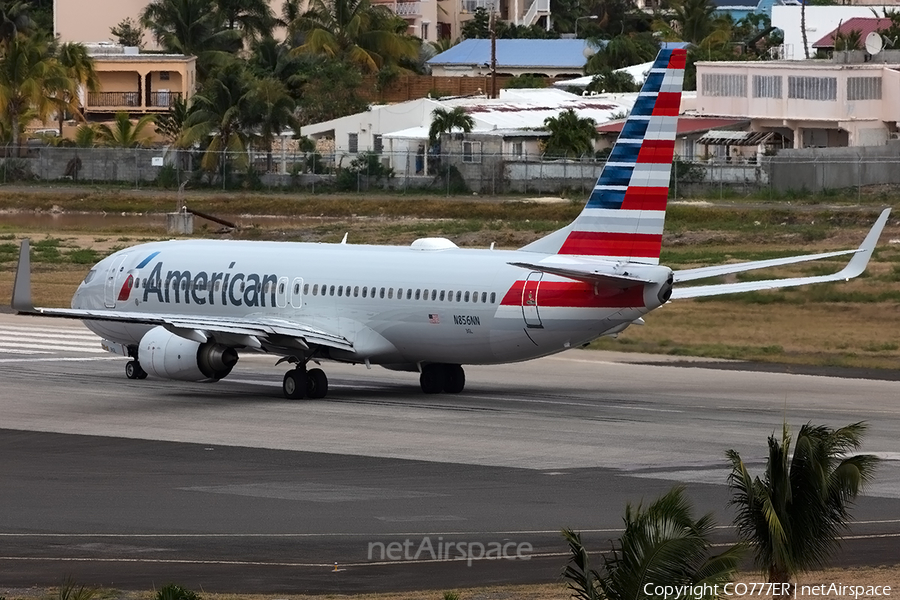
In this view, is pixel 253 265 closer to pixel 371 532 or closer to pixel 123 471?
pixel 123 471

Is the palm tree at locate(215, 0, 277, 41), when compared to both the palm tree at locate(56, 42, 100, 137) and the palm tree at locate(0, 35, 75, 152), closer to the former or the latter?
the palm tree at locate(56, 42, 100, 137)

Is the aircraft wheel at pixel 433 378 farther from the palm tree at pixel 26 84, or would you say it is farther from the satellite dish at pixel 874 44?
the palm tree at pixel 26 84

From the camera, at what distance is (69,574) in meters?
20.5

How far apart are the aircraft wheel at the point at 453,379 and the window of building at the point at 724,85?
230 ft

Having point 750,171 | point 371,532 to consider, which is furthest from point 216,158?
point 371,532

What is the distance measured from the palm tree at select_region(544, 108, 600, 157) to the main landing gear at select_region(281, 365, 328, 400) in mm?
61008

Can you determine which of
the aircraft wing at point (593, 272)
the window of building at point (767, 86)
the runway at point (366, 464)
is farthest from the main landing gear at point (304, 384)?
the window of building at point (767, 86)

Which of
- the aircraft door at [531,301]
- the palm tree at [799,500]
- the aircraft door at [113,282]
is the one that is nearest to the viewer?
the palm tree at [799,500]

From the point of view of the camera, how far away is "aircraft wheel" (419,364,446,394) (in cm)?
4028

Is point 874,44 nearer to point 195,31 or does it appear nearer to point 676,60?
point 195,31

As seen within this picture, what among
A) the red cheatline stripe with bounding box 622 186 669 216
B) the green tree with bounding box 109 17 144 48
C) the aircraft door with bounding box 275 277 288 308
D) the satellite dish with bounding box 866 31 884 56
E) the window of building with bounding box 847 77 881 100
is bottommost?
the aircraft door with bounding box 275 277 288 308

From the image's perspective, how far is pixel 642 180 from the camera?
36.0 metres

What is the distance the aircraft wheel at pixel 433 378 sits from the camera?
40.3m

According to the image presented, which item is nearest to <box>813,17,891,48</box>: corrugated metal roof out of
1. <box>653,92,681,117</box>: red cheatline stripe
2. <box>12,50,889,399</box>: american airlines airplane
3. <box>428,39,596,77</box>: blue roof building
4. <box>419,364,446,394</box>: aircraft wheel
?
<box>428,39,596,77</box>: blue roof building
